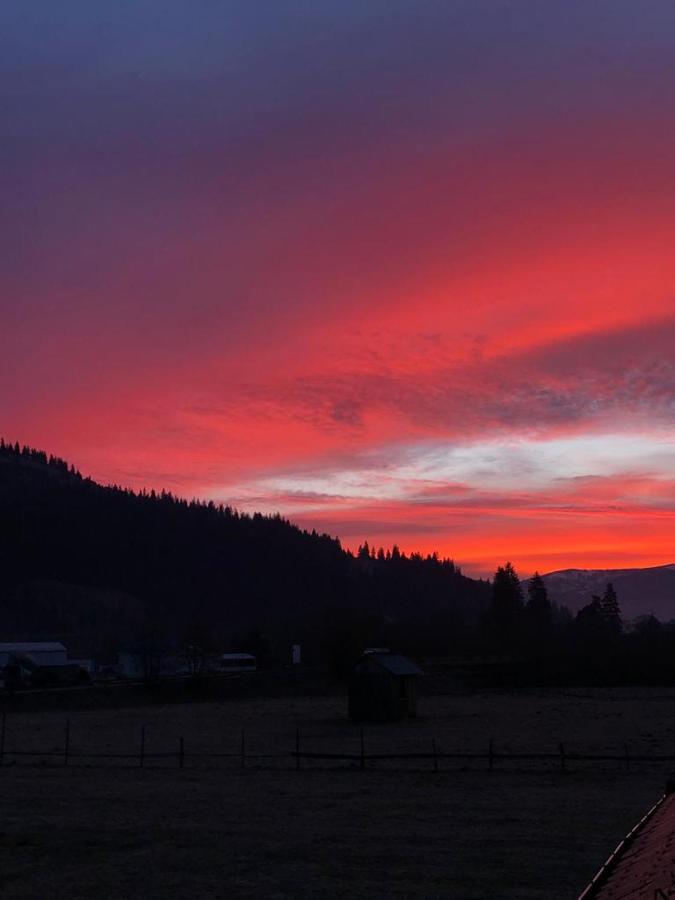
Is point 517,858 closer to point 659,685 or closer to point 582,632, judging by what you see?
point 659,685

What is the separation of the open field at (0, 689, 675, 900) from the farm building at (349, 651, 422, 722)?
9064 mm

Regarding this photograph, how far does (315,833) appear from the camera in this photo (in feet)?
79.5

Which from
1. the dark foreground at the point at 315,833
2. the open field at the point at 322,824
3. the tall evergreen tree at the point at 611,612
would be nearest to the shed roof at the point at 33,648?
the open field at the point at 322,824

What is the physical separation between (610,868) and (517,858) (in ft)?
32.8

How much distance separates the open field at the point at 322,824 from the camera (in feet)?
63.6

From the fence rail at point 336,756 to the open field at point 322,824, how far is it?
1.69 feet

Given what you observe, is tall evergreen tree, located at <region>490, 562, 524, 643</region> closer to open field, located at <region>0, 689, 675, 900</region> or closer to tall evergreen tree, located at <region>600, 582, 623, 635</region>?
tall evergreen tree, located at <region>600, 582, 623, 635</region>

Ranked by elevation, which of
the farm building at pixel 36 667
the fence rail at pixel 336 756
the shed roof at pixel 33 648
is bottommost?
the fence rail at pixel 336 756

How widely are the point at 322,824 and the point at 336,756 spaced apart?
12.3 meters

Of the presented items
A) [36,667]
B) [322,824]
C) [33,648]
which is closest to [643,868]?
[322,824]

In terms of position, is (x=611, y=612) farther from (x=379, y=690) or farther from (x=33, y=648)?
(x=379, y=690)

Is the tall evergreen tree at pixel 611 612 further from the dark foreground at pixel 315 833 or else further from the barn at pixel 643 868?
the barn at pixel 643 868

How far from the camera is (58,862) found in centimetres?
2133

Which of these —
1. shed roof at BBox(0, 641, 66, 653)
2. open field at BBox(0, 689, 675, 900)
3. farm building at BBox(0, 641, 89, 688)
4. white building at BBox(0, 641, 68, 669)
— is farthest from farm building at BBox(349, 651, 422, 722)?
shed roof at BBox(0, 641, 66, 653)
